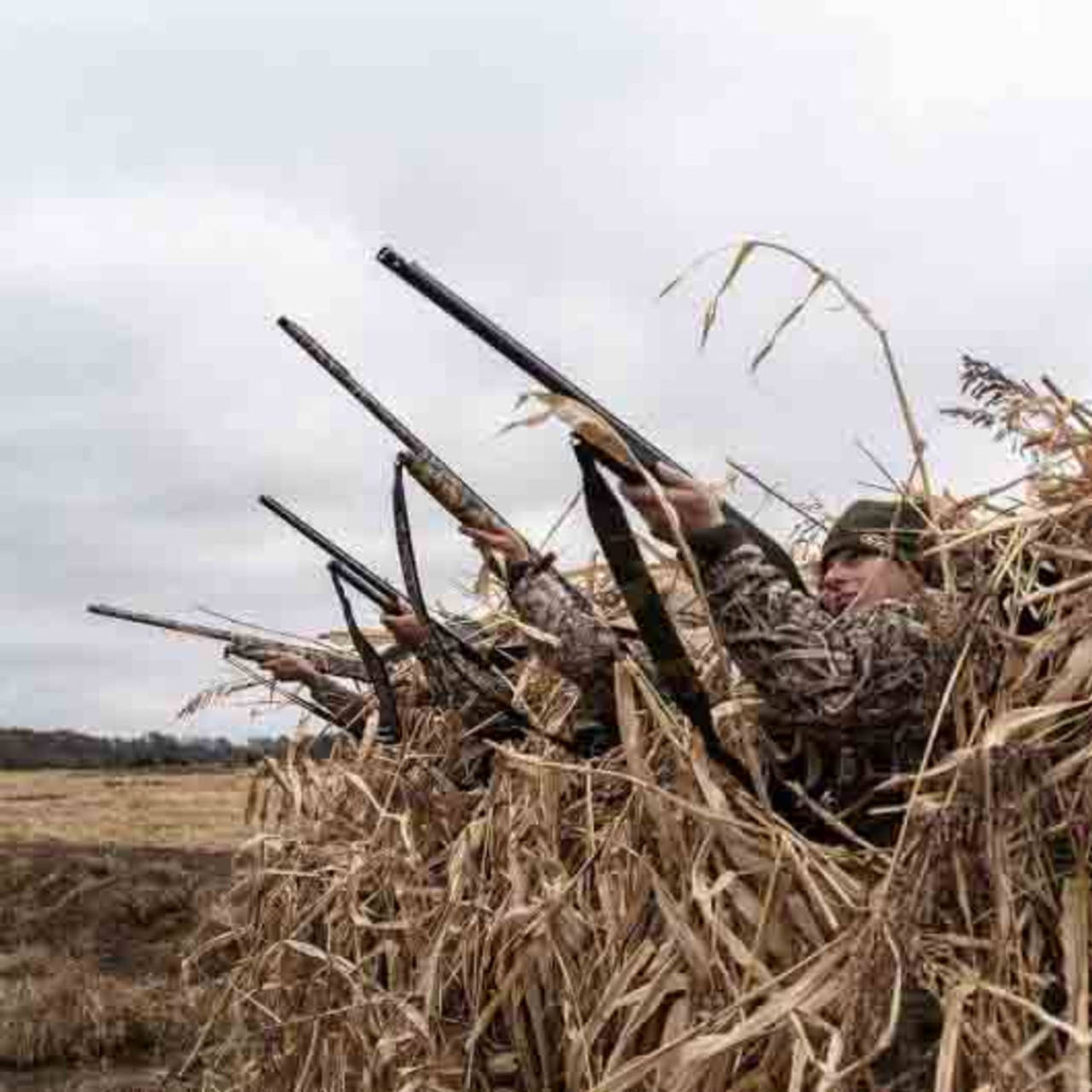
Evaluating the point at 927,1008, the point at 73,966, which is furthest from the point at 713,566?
the point at 73,966

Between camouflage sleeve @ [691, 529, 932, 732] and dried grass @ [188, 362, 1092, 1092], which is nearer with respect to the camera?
dried grass @ [188, 362, 1092, 1092]

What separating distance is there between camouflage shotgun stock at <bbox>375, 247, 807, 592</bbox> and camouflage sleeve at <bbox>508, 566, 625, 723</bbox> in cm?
40

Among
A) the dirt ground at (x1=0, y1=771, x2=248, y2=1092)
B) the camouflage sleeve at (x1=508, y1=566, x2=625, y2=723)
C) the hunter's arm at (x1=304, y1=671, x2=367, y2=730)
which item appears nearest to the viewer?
the camouflage sleeve at (x1=508, y1=566, x2=625, y2=723)

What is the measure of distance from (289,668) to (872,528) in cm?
336

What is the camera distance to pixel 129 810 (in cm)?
2970

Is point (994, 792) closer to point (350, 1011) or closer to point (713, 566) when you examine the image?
point (713, 566)

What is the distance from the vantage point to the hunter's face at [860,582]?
275cm

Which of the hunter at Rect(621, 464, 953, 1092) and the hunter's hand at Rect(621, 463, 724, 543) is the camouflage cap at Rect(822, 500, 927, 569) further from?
the hunter's hand at Rect(621, 463, 724, 543)

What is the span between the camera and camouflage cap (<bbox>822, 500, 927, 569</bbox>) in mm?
2775

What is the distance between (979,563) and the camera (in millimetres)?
2268

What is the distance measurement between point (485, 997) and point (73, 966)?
7.77 m

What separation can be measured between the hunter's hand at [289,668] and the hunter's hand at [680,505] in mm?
3484

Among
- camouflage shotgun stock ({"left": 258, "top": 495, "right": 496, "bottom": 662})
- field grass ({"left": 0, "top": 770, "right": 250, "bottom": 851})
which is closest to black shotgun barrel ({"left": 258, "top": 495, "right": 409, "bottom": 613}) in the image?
camouflage shotgun stock ({"left": 258, "top": 495, "right": 496, "bottom": 662})

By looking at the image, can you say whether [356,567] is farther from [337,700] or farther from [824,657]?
[824,657]
